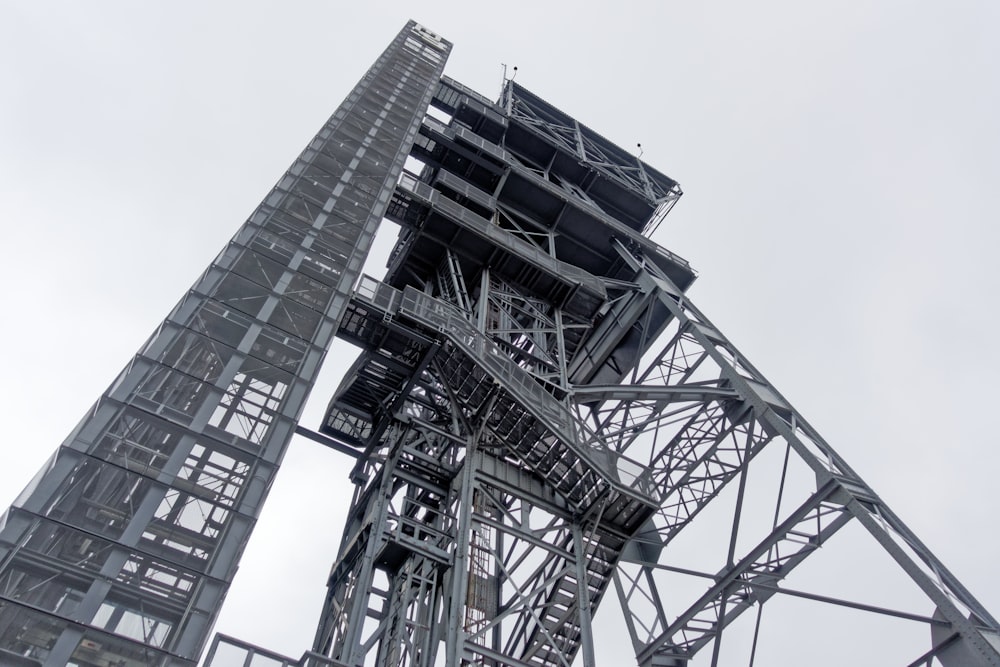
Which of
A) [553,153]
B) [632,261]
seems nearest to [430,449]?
[632,261]

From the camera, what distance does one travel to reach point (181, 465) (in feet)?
35.9

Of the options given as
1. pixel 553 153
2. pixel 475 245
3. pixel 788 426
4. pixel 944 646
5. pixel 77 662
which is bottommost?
pixel 77 662

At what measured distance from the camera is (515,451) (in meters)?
15.2

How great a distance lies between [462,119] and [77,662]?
21.4 meters

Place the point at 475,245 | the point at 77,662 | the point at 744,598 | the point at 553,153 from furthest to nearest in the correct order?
1. the point at 553,153
2. the point at 475,245
3. the point at 744,598
4. the point at 77,662

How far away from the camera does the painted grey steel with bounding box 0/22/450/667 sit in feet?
29.0

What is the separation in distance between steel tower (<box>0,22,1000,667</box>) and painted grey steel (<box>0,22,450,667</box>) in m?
0.04

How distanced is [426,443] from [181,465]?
247 inches

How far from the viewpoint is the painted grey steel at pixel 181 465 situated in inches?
348

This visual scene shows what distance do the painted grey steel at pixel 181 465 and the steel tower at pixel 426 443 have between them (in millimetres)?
40

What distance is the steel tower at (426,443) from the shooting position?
31.7 ft

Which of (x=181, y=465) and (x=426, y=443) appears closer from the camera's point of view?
(x=181, y=465)

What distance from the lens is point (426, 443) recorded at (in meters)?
16.3

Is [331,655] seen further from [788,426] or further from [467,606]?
[788,426]
